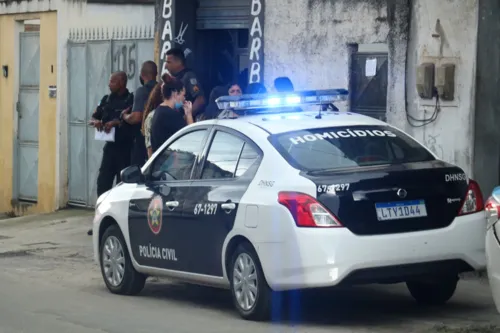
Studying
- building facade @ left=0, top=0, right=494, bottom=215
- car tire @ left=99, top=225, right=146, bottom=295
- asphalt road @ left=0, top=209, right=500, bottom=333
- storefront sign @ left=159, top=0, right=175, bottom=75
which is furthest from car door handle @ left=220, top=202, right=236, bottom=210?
storefront sign @ left=159, top=0, right=175, bottom=75

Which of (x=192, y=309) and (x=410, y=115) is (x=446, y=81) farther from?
(x=192, y=309)

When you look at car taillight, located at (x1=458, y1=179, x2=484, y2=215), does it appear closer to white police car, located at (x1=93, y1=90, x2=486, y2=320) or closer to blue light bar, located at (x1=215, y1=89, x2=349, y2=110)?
white police car, located at (x1=93, y1=90, x2=486, y2=320)

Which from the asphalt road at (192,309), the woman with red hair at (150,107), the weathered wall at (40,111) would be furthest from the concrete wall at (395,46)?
the weathered wall at (40,111)

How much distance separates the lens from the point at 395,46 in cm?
1402

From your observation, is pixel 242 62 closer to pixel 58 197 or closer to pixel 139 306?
pixel 58 197

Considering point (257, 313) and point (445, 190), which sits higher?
point (445, 190)

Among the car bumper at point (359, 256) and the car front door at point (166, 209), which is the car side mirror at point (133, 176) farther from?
the car bumper at point (359, 256)

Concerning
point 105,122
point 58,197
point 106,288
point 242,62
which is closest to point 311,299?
point 106,288

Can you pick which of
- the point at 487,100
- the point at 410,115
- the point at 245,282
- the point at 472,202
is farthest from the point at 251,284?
the point at 410,115

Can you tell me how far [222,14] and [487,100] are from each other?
198 inches

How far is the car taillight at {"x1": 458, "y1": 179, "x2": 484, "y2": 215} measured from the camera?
941 centimetres

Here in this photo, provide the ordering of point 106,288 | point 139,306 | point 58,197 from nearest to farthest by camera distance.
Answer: point 139,306, point 106,288, point 58,197

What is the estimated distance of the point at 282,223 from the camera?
9031mm

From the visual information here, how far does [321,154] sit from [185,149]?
1587mm
